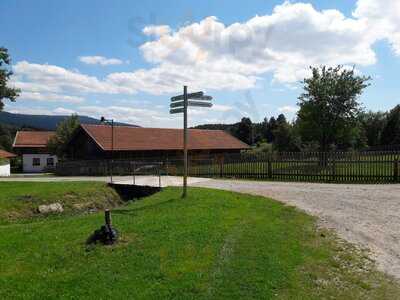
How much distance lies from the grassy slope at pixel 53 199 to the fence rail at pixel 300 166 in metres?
7.40

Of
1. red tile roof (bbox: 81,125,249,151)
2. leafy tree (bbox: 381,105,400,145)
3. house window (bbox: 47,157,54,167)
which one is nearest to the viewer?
red tile roof (bbox: 81,125,249,151)

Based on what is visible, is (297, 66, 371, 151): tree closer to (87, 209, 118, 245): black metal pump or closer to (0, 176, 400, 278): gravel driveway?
(0, 176, 400, 278): gravel driveway

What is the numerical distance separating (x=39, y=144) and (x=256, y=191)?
62.7 m

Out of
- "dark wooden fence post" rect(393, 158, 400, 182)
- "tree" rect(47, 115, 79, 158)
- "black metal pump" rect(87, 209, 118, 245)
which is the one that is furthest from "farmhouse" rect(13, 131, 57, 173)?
"black metal pump" rect(87, 209, 118, 245)

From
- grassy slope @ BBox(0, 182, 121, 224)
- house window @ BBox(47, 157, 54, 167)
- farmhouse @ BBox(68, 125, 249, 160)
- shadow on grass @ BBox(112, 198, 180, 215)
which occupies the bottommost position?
grassy slope @ BBox(0, 182, 121, 224)

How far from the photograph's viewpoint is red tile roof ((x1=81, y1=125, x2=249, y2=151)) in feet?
153

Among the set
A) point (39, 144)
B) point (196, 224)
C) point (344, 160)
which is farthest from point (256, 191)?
point (39, 144)

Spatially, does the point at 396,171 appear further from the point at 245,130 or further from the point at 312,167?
the point at 245,130

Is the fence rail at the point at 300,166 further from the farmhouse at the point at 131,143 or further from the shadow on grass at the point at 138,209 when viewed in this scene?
the farmhouse at the point at 131,143

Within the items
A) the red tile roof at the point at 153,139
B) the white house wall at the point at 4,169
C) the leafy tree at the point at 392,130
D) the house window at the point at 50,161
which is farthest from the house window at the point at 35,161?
the leafy tree at the point at 392,130

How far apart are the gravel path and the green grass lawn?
0.39 meters

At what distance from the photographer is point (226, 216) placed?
1029 cm

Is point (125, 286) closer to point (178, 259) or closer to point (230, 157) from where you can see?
point (178, 259)

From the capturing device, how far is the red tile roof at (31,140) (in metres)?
71.2
